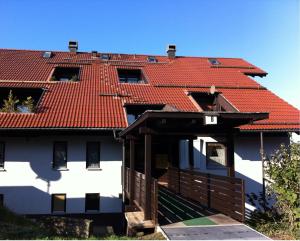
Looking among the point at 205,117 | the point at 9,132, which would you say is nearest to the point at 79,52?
the point at 9,132

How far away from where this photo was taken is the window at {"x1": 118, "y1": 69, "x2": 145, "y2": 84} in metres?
21.2

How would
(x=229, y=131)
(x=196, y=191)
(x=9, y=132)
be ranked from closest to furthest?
(x=229, y=131)
(x=196, y=191)
(x=9, y=132)

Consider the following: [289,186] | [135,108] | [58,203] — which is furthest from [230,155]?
[58,203]

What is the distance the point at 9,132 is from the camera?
47.0 feet

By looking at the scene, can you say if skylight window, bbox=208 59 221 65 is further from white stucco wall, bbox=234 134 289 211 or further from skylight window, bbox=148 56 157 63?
white stucco wall, bbox=234 134 289 211

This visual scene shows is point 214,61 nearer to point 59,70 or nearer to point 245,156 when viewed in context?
point 245,156

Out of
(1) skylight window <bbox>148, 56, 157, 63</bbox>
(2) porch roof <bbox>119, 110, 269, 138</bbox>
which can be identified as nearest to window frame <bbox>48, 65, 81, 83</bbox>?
(1) skylight window <bbox>148, 56, 157, 63</bbox>

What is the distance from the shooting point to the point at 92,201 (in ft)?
48.9

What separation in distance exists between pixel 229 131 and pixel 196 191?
2718 millimetres

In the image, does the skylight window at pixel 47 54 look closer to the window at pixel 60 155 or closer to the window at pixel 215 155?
the window at pixel 60 155

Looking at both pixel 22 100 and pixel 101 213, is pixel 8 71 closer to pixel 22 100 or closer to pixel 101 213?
pixel 22 100

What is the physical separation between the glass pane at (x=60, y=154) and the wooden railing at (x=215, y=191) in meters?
4.86

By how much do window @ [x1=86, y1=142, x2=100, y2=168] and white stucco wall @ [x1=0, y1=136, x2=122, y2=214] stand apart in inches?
7.8

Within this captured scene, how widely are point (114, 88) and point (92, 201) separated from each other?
6072 mm
